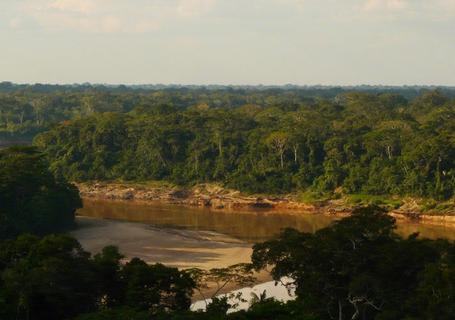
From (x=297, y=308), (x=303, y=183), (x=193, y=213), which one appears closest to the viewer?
(x=297, y=308)

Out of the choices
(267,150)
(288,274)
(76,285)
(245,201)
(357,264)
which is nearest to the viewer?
(357,264)

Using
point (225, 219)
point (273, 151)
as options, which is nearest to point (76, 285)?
point (225, 219)

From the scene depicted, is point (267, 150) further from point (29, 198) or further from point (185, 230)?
point (29, 198)

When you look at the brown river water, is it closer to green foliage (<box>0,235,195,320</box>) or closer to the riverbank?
the riverbank

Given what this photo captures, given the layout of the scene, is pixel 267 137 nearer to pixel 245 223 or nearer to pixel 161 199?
pixel 161 199

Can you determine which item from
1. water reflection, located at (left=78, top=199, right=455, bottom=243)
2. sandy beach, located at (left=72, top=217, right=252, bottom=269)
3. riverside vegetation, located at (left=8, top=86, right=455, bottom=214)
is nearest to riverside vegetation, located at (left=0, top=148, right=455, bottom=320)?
sandy beach, located at (left=72, top=217, right=252, bottom=269)

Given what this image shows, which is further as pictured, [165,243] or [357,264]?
[165,243]

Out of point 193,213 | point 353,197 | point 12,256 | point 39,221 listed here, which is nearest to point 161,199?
point 193,213
